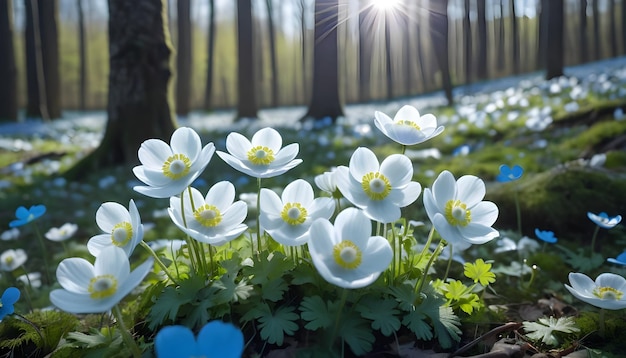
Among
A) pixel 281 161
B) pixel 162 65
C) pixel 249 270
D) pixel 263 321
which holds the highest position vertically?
pixel 162 65

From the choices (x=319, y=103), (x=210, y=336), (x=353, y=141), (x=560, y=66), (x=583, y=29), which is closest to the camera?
(x=210, y=336)

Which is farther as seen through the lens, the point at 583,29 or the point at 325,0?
the point at 583,29

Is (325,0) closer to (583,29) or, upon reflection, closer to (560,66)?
(560,66)

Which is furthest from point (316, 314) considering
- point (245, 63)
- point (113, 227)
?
point (245, 63)

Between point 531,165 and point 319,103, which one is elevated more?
point 319,103

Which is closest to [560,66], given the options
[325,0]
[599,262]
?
[325,0]

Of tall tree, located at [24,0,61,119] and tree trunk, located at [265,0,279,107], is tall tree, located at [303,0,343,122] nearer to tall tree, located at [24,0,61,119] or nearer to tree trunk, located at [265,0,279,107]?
tall tree, located at [24,0,61,119]

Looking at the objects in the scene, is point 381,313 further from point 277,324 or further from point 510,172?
point 510,172
